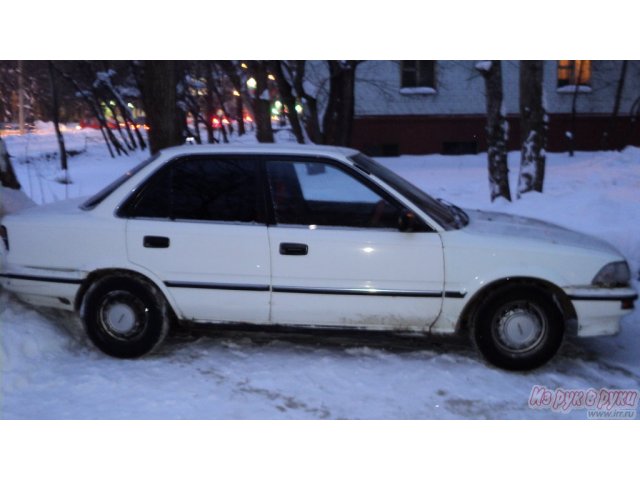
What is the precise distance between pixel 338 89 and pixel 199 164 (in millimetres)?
9565

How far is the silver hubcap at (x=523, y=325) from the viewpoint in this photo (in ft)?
15.1

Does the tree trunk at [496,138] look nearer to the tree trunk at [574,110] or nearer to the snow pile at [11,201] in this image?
the snow pile at [11,201]

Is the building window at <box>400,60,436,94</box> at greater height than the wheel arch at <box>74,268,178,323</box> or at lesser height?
greater

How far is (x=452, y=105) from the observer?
69.5 feet

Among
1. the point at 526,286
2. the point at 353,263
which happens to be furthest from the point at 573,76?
the point at 353,263

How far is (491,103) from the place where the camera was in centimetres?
1074

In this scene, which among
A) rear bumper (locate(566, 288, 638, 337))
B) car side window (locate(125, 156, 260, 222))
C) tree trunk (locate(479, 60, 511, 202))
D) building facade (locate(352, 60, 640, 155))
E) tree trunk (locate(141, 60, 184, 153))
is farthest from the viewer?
building facade (locate(352, 60, 640, 155))

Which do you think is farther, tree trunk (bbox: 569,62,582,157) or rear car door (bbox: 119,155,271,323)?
tree trunk (bbox: 569,62,582,157)

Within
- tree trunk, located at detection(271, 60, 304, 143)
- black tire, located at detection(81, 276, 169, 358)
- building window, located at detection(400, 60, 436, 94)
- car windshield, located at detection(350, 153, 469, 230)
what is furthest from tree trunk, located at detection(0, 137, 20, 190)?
building window, located at detection(400, 60, 436, 94)

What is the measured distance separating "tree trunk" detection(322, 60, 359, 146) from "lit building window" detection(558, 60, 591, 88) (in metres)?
10.1

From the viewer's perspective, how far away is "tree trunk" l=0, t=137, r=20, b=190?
7.24 m

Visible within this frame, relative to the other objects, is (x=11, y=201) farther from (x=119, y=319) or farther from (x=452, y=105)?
(x=452, y=105)

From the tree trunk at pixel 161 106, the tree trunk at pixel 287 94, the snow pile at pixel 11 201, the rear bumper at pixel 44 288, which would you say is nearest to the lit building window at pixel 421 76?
the tree trunk at pixel 287 94

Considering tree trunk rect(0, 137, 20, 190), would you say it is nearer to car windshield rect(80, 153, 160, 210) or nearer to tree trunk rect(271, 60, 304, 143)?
car windshield rect(80, 153, 160, 210)
